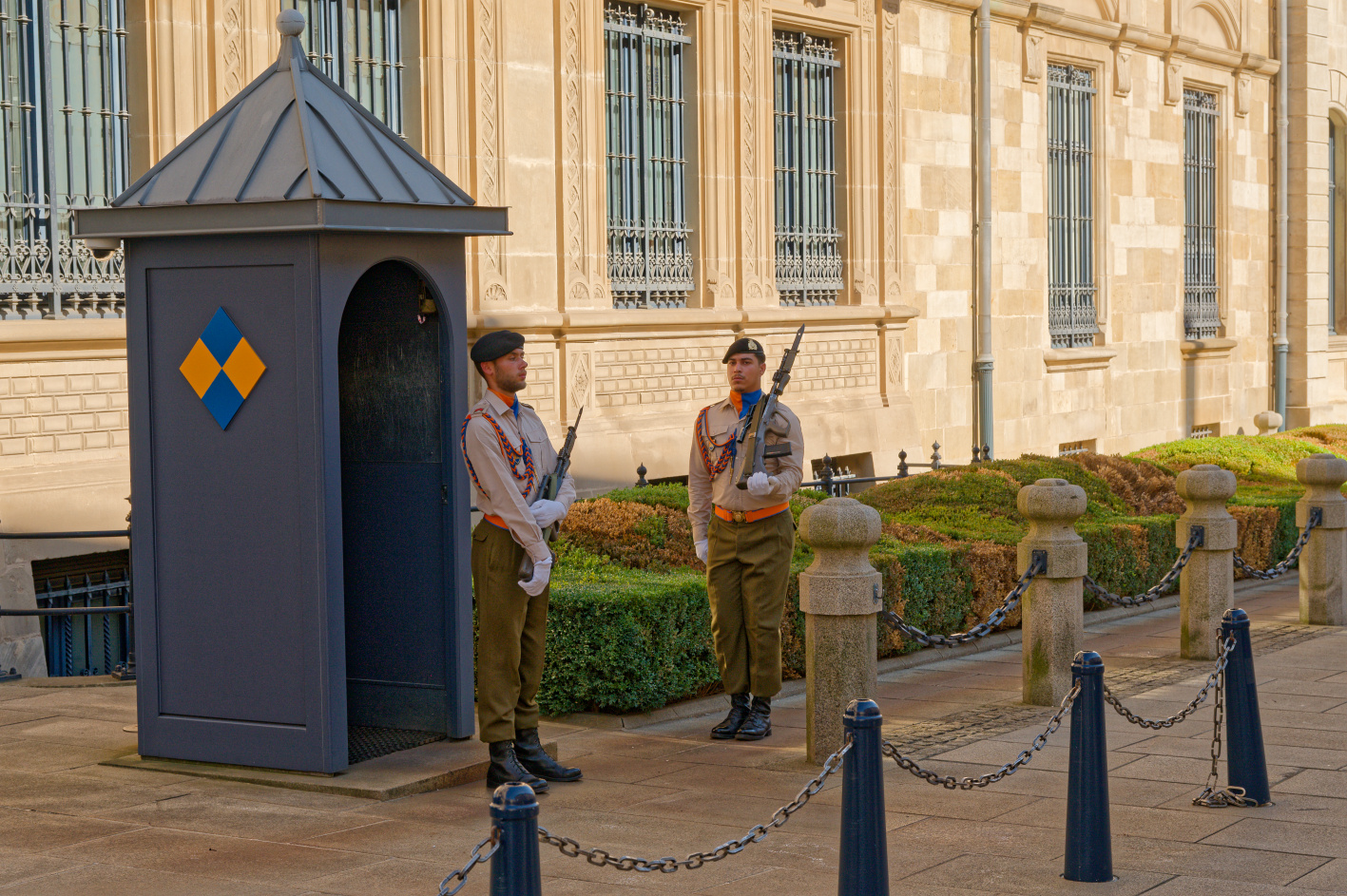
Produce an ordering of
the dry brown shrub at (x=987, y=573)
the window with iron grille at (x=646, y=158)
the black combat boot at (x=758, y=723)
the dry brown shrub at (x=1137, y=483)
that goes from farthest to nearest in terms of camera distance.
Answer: the window with iron grille at (x=646, y=158), the dry brown shrub at (x=1137, y=483), the dry brown shrub at (x=987, y=573), the black combat boot at (x=758, y=723)

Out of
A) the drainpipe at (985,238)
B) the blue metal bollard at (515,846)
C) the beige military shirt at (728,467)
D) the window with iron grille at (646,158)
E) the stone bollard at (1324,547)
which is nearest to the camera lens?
the blue metal bollard at (515,846)

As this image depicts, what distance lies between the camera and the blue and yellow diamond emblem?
7379mm

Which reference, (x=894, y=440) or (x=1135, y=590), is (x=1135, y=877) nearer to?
(x=1135, y=590)

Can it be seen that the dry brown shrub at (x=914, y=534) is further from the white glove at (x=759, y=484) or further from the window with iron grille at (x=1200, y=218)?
the window with iron grille at (x=1200, y=218)

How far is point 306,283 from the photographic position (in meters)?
7.21

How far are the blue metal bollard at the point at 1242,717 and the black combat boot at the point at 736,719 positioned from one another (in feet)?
8.10

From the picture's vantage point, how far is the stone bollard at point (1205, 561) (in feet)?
35.9

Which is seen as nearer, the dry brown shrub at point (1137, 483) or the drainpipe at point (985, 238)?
the dry brown shrub at point (1137, 483)

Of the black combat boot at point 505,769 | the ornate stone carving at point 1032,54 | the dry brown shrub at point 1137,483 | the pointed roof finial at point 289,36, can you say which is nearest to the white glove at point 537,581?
the black combat boot at point 505,769

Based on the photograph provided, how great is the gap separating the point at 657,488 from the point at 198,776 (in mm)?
4667

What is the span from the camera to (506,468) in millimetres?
7180

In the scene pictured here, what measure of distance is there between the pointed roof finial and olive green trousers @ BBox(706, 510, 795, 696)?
3025 mm

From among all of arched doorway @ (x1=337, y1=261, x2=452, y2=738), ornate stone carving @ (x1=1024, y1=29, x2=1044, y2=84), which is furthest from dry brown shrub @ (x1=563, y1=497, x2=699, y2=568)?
ornate stone carving @ (x1=1024, y1=29, x2=1044, y2=84)

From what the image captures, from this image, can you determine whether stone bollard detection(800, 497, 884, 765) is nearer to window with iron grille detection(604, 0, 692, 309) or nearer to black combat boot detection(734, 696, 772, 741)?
black combat boot detection(734, 696, 772, 741)
